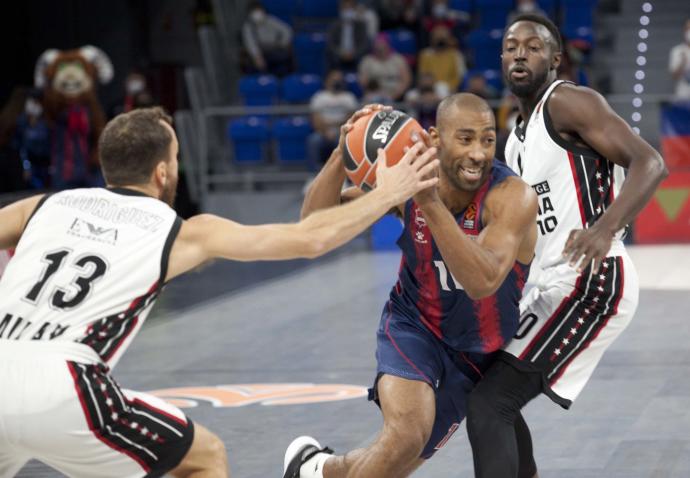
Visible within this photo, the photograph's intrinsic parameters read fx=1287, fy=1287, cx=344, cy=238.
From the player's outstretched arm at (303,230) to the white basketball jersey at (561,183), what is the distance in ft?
3.13

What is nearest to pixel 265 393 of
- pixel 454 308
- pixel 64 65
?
pixel 454 308

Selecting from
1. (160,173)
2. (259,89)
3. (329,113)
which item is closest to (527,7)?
(329,113)

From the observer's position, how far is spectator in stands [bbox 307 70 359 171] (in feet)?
50.8

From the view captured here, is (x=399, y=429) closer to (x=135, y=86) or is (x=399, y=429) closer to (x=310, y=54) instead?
(x=135, y=86)

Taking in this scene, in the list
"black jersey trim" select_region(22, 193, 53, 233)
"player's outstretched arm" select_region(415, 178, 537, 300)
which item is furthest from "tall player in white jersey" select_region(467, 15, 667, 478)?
"black jersey trim" select_region(22, 193, 53, 233)

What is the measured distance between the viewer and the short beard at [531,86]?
5.16m

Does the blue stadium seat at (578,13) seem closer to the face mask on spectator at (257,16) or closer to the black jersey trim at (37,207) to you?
the face mask on spectator at (257,16)

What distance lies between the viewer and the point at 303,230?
13.3ft

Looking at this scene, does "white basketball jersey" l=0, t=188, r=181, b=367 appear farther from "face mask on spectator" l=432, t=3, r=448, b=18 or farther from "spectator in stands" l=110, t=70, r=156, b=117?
"face mask on spectator" l=432, t=3, r=448, b=18

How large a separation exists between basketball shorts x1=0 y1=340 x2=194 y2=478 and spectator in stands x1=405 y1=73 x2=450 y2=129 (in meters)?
10.8

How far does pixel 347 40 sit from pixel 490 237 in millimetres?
12813

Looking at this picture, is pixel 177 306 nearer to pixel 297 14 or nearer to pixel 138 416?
pixel 138 416

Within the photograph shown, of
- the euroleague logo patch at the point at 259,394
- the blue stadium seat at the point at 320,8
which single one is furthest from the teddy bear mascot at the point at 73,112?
the euroleague logo patch at the point at 259,394

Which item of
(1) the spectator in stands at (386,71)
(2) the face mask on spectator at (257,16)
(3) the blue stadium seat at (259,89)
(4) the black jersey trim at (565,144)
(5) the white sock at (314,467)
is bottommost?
(3) the blue stadium seat at (259,89)
